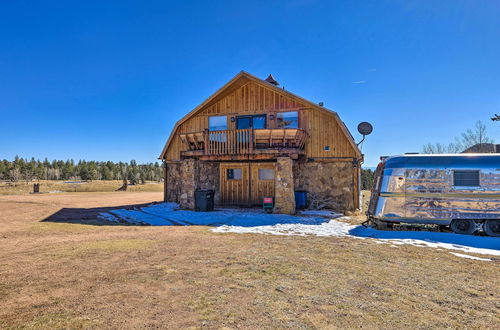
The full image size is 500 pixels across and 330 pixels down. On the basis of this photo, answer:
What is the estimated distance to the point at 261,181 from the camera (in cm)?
1619

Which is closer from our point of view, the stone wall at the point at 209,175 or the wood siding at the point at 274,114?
the wood siding at the point at 274,114

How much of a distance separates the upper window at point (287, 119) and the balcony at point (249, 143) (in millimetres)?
1304

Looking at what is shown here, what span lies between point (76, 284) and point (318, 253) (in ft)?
16.7

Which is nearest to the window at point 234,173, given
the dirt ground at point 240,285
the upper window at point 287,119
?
the upper window at point 287,119

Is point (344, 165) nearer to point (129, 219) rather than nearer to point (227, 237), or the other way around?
point (227, 237)

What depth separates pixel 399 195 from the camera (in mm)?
9570

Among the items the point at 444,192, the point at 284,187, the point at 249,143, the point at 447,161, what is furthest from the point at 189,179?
the point at 447,161

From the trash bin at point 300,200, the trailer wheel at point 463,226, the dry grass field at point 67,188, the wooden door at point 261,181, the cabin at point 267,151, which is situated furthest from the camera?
the dry grass field at point 67,188

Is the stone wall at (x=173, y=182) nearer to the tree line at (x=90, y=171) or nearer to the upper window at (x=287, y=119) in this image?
the upper window at (x=287, y=119)

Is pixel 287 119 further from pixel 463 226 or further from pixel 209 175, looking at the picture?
pixel 463 226

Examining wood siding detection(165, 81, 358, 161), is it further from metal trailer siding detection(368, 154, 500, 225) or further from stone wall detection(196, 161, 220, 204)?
metal trailer siding detection(368, 154, 500, 225)

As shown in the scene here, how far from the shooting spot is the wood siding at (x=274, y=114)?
50.0 ft

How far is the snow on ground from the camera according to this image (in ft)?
26.1

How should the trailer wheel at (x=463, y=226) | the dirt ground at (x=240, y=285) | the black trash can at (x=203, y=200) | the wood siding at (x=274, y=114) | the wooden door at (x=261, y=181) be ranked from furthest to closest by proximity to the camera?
the wooden door at (x=261, y=181), the wood siding at (x=274, y=114), the black trash can at (x=203, y=200), the trailer wheel at (x=463, y=226), the dirt ground at (x=240, y=285)
